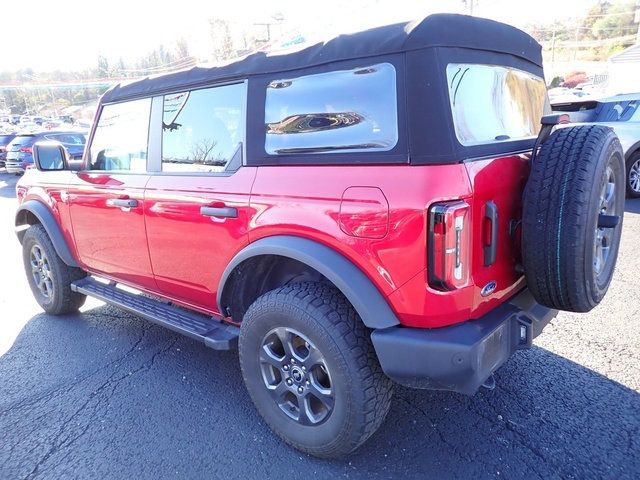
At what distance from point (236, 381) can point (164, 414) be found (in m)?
0.51

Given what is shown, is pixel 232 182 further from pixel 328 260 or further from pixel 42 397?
pixel 42 397

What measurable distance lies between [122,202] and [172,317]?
34.4 inches

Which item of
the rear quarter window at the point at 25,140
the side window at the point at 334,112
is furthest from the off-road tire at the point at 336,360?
the rear quarter window at the point at 25,140

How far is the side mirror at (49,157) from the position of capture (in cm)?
384

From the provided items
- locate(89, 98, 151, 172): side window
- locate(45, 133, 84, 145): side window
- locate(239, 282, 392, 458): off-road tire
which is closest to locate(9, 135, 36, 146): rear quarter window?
locate(45, 133, 84, 145): side window

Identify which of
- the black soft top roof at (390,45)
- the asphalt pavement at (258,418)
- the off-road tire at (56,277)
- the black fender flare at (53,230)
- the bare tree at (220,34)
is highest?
the bare tree at (220,34)

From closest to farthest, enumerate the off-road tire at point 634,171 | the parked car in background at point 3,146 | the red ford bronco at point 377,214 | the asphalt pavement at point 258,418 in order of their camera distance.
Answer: the red ford bronco at point 377,214 → the asphalt pavement at point 258,418 → the off-road tire at point 634,171 → the parked car in background at point 3,146

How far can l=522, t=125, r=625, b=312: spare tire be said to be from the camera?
6.55 feet

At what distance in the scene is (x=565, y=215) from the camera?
78.5 inches

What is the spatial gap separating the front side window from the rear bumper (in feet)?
2.70

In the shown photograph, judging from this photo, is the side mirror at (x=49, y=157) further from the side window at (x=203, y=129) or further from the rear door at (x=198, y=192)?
the side window at (x=203, y=129)

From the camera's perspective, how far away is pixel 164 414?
2.88m

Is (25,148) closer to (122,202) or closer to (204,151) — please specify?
(122,202)

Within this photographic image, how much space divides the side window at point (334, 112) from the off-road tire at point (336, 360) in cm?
72
